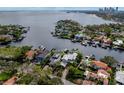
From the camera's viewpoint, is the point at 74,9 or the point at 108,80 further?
the point at 74,9

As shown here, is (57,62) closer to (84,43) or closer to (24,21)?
(84,43)

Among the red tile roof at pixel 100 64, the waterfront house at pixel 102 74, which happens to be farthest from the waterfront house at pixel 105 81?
the red tile roof at pixel 100 64

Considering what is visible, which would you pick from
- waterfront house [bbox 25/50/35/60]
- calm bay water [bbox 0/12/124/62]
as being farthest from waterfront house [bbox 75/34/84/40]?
waterfront house [bbox 25/50/35/60]

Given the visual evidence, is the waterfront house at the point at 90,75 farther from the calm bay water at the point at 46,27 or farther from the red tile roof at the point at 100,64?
the calm bay water at the point at 46,27

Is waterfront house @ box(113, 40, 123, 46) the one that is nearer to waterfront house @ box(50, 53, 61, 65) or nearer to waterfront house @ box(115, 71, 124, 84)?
waterfront house @ box(115, 71, 124, 84)

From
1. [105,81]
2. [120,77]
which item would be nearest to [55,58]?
[105,81]

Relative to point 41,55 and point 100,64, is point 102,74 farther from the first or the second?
point 41,55
